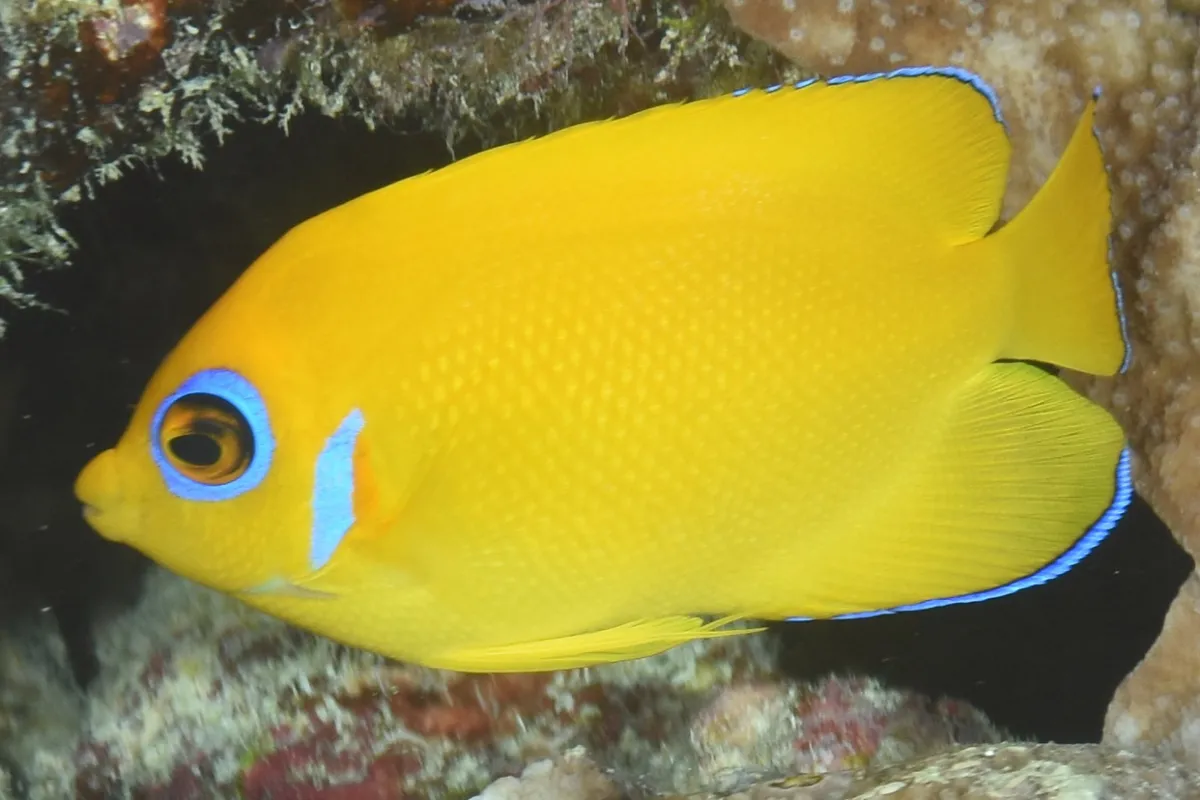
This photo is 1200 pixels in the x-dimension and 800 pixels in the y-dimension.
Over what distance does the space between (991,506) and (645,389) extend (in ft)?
2.11

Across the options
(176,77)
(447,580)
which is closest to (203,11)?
(176,77)

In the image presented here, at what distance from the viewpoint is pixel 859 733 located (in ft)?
8.05

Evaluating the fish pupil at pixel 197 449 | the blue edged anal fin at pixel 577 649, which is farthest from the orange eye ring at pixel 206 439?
the blue edged anal fin at pixel 577 649

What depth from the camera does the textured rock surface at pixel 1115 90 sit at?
73.7 inches

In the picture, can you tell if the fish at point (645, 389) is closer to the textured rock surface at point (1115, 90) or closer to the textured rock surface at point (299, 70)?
the textured rock surface at point (1115, 90)

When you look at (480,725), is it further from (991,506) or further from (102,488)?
(991,506)

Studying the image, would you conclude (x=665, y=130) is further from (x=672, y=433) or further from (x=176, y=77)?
→ (x=176, y=77)

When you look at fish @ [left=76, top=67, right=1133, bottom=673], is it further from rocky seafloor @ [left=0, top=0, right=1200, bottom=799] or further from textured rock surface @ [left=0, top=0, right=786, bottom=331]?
textured rock surface @ [left=0, top=0, right=786, bottom=331]

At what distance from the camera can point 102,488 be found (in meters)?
1.40

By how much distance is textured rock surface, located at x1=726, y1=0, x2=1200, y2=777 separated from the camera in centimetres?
187

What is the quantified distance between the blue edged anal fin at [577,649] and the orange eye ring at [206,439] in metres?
0.44

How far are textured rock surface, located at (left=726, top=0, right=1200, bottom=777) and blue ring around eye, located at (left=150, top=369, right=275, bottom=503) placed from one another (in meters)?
1.18

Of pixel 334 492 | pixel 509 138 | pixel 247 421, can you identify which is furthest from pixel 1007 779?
pixel 509 138

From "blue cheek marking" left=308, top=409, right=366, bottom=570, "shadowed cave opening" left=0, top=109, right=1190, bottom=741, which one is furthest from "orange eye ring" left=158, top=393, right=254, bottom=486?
"shadowed cave opening" left=0, top=109, right=1190, bottom=741
